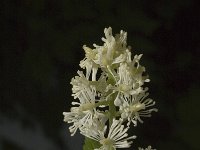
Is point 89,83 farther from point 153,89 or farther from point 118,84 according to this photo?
point 153,89

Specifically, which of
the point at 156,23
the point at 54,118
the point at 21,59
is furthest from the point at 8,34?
the point at 156,23

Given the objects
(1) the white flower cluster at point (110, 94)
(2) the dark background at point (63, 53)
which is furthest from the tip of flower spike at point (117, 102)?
(2) the dark background at point (63, 53)

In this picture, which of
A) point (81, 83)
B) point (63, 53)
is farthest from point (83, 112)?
point (63, 53)

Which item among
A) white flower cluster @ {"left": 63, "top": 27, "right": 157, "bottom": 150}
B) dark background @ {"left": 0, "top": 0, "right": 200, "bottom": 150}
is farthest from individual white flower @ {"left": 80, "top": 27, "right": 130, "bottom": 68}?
dark background @ {"left": 0, "top": 0, "right": 200, "bottom": 150}

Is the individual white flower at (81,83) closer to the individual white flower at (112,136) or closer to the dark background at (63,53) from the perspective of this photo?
the individual white flower at (112,136)

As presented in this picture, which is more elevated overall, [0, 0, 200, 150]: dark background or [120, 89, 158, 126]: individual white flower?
[0, 0, 200, 150]: dark background

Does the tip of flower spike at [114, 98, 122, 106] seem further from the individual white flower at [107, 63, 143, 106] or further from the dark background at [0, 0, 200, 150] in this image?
the dark background at [0, 0, 200, 150]

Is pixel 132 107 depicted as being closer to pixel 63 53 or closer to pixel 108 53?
pixel 108 53
